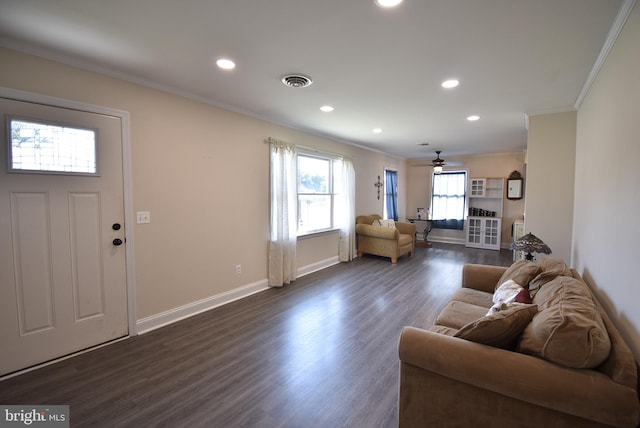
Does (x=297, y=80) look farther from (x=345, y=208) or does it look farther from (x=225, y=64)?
(x=345, y=208)

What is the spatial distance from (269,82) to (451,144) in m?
4.78

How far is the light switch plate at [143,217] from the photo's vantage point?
2785mm

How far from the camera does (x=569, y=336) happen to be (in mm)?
1240

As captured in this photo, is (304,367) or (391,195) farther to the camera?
(391,195)

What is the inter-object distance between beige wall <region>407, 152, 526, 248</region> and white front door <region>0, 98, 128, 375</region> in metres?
7.86

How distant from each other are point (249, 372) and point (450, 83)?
316 cm

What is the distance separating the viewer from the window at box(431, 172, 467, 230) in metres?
8.09

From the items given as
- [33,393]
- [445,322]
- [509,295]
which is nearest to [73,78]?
[33,393]

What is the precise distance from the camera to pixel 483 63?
234cm

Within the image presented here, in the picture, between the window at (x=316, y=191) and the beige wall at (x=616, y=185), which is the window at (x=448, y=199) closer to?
the window at (x=316, y=191)

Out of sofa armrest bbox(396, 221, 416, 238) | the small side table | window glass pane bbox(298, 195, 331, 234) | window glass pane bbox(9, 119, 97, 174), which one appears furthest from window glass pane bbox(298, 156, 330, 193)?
the small side table

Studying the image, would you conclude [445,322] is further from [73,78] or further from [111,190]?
[73,78]

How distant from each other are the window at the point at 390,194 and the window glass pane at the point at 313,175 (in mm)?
2604

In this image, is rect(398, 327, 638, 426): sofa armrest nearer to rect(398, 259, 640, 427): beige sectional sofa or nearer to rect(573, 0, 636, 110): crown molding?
rect(398, 259, 640, 427): beige sectional sofa
